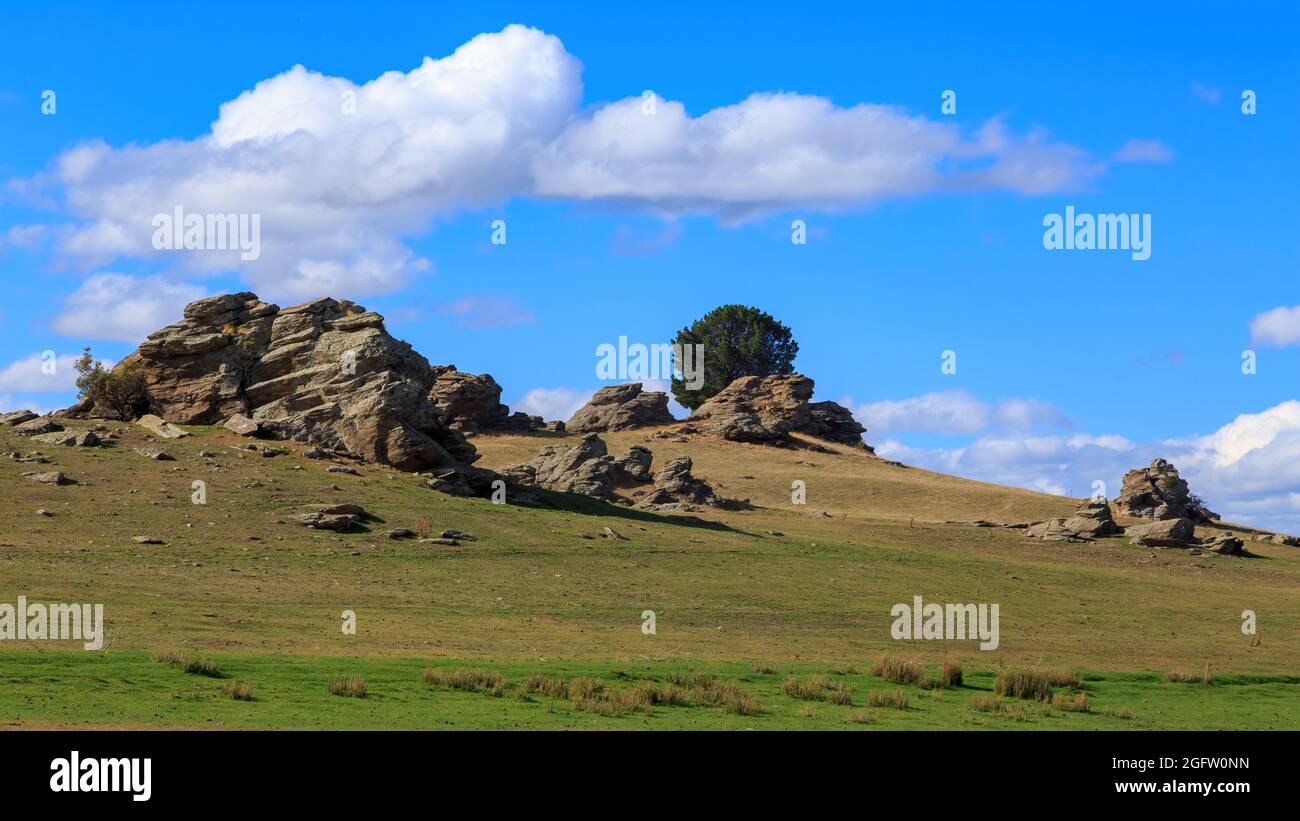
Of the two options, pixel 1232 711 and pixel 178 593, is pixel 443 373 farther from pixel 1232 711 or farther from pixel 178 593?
pixel 1232 711

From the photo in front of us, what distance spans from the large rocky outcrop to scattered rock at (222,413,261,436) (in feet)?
1.48

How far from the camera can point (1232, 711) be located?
36.7m

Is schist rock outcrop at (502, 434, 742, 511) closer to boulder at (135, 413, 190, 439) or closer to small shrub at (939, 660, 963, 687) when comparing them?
boulder at (135, 413, 190, 439)

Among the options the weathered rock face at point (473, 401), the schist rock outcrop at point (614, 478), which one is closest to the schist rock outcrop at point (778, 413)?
the weathered rock face at point (473, 401)

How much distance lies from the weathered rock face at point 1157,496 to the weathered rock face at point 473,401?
4790 cm

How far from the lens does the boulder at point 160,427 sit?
74.8 metres

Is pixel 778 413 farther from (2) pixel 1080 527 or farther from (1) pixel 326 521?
(1) pixel 326 521

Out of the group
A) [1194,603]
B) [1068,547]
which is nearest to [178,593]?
[1194,603]

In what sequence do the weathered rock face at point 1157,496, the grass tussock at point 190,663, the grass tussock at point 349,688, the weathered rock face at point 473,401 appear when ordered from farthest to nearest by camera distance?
the weathered rock face at point 473,401 → the weathered rock face at point 1157,496 → the grass tussock at point 190,663 → the grass tussock at point 349,688

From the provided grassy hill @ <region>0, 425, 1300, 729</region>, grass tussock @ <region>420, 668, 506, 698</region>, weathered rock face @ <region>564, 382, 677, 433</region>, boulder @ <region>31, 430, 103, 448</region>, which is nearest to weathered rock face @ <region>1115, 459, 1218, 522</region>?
grassy hill @ <region>0, 425, 1300, 729</region>

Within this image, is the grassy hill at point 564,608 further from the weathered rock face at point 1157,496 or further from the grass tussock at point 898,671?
the weathered rock face at point 1157,496

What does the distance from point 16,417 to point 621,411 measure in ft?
197

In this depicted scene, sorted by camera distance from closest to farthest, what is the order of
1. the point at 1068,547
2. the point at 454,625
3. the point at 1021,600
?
the point at 454,625
the point at 1021,600
the point at 1068,547
